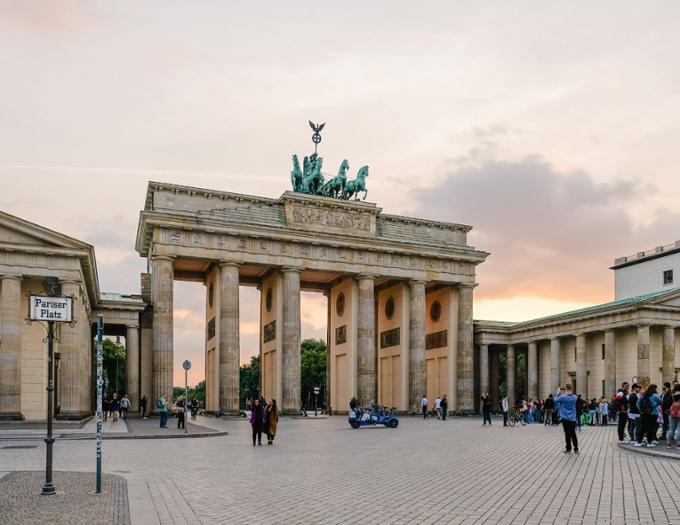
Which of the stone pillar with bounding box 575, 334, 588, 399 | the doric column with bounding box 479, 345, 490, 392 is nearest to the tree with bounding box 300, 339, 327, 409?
the doric column with bounding box 479, 345, 490, 392

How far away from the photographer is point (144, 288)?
6397 cm

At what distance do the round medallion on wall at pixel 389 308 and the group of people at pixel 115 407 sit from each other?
2584 centimetres

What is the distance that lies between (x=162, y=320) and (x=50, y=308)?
1575 inches

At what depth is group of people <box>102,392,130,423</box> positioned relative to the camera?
43.2 meters

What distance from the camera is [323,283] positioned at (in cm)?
6950

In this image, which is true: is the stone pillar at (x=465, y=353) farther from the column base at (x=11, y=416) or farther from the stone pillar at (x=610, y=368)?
the column base at (x=11, y=416)

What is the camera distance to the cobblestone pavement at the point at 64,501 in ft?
36.2

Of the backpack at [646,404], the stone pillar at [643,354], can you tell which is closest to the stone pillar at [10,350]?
the backpack at [646,404]

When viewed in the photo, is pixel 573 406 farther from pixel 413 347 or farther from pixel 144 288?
pixel 144 288

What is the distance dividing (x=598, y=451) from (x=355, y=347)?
39.9 meters

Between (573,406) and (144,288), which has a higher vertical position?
(144,288)

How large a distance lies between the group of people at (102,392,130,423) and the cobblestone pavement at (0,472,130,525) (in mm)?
27694

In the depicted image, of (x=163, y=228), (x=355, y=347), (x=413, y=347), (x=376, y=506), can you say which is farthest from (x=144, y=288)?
(x=376, y=506)

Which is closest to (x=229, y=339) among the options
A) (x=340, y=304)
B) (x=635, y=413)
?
(x=340, y=304)
